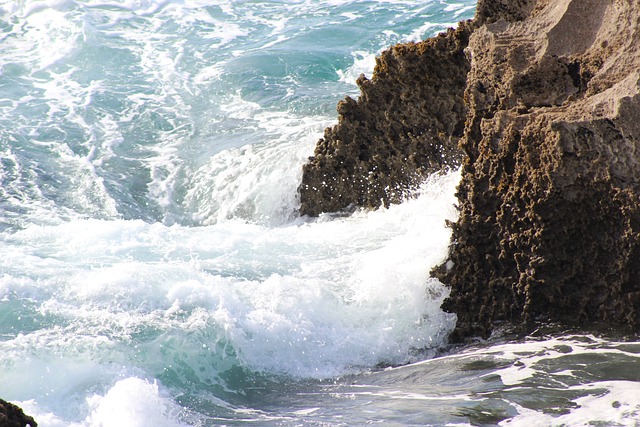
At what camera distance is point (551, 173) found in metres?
4.79

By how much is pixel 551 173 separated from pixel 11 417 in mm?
3178

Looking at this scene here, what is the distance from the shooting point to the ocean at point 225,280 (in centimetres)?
448

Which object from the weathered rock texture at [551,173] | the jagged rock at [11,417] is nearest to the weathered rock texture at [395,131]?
the weathered rock texture at [551,173]

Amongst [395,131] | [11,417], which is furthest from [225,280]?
[11,417]

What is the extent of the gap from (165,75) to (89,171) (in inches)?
128

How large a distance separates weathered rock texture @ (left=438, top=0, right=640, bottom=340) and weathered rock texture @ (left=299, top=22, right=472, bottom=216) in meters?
0.84

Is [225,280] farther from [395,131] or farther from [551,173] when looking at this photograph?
[551,173]

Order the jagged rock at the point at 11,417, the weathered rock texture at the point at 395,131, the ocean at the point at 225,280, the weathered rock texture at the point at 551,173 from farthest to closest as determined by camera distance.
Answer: the weathered rock texture at the point at 395,131 → the weathered rock texture at the point at 551,173 → the ocean at the point at 225,280 → the jagged rock at the point at 11,417

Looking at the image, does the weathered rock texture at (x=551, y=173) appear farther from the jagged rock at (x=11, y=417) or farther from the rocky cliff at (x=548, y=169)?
the jagged rock at (x=11, y=417)

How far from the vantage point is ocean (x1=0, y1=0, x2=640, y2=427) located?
448 cm

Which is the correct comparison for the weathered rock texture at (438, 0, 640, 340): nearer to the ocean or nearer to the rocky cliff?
the rocky cliff

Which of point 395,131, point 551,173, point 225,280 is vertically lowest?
point 225,280

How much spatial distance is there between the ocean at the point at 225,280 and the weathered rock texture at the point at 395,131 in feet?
0.73

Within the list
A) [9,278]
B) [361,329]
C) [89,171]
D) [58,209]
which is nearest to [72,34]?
[89,171]
